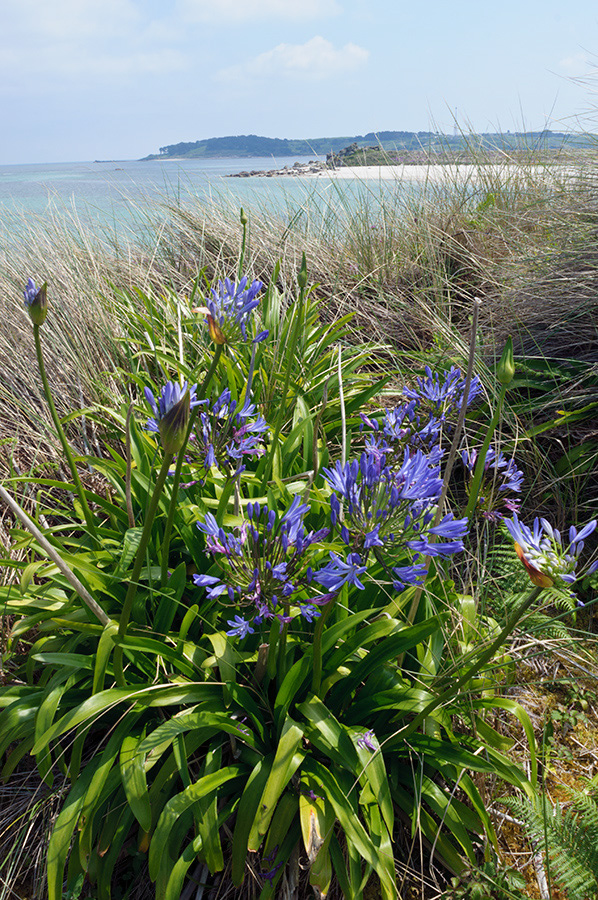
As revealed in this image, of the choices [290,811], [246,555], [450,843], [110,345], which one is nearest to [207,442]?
[246,555]

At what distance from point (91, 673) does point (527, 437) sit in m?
1.85

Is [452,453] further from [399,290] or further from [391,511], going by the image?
[399,290]

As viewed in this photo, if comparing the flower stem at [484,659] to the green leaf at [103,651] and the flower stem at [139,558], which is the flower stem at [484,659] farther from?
the green leaf at [103,651]

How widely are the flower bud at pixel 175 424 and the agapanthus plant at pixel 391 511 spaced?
0.27 m

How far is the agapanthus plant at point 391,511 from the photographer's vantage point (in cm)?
96

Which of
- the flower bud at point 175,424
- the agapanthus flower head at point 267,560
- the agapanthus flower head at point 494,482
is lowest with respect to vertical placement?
the agapanthus flower head at point 494,482

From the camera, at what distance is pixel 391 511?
0.98 m

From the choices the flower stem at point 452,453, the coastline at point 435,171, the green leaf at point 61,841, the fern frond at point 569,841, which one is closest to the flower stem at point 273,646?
the flower stem at point 452,453

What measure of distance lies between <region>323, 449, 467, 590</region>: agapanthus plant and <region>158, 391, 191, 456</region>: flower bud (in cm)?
27

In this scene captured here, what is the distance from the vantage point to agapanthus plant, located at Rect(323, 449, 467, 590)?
96 centimetres

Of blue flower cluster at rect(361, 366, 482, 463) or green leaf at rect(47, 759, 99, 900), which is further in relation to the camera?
blue flower cluster at rect(361, 366, 482, 463)

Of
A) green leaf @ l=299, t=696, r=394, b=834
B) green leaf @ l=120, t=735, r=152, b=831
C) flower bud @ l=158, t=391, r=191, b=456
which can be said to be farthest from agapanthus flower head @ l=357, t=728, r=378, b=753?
flower bud @ l=158, t=391, r=191, b=456

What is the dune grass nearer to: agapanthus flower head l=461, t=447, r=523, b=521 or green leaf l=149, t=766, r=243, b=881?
agapanthus flower head l=461, t=447, r=523, b=521

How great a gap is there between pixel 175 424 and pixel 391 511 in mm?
393
